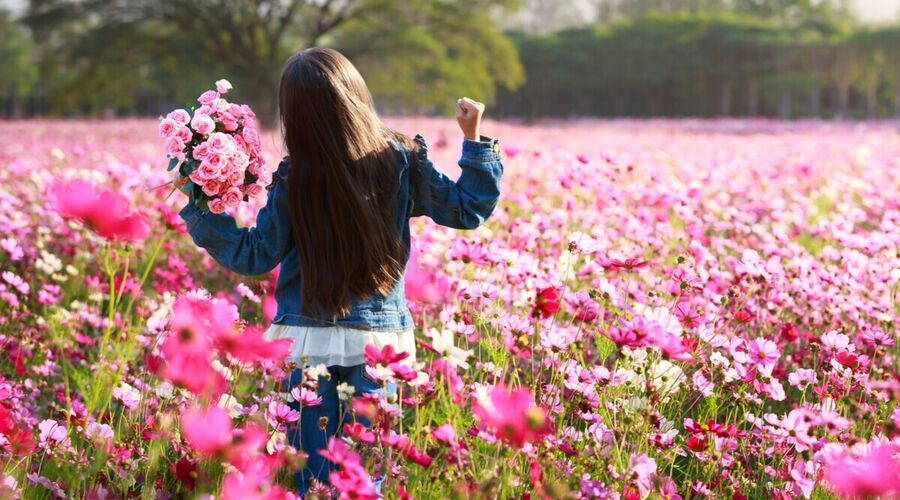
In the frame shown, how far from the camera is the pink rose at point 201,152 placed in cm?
211

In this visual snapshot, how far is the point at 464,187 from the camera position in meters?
2.36

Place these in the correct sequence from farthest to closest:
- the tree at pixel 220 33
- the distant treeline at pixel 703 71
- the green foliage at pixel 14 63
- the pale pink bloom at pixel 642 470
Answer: the green foliage at pixel 14 63 → the distant treeline at pixel 703 71 → the tree at pixel 220 33 → the pale pink bloom at pixel 642 470

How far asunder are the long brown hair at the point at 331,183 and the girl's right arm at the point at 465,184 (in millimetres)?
165

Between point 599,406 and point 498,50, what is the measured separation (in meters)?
21.2

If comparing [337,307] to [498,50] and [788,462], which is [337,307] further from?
[498,50]

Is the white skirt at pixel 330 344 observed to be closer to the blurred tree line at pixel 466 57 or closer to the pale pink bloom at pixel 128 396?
the pale pink bloom at pixel 128 396

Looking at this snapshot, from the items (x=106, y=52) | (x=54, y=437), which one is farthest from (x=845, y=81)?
(x=54, y=437)

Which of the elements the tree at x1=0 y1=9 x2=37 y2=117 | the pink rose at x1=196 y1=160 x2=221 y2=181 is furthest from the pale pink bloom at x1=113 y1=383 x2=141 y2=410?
the tree at x1=0 y1=9 x2=37 y2=117

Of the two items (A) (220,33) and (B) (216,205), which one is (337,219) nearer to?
(B) (216,205)

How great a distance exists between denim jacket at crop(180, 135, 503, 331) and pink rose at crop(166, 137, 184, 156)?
0.16m

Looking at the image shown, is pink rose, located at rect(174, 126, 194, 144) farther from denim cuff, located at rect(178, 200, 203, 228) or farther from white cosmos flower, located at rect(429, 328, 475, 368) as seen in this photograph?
white cosmos flower, located at rect(429, 328, 475, 368)

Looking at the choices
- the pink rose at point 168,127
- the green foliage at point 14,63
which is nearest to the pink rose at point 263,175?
the pink rose at point 168,127

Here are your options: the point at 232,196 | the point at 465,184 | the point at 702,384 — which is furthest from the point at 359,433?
the point at 702,384

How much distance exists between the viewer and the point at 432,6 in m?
22.7
